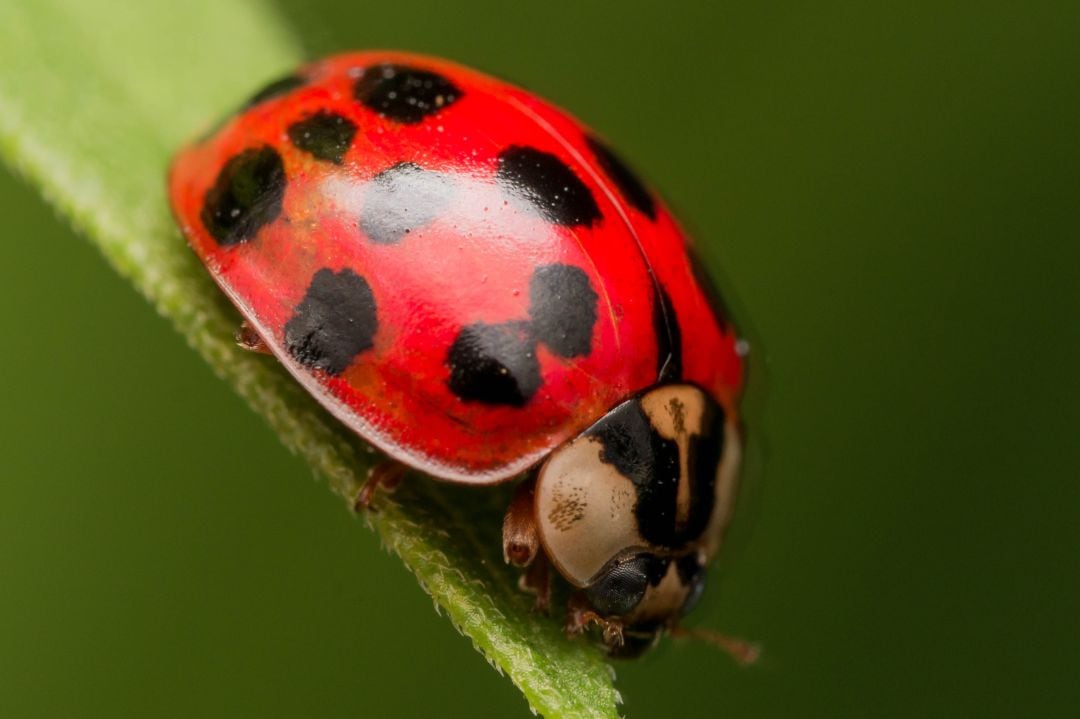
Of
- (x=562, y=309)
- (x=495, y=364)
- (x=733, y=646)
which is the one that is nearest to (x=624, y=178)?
(x=562, y=309)

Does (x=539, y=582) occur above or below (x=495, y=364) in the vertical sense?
below

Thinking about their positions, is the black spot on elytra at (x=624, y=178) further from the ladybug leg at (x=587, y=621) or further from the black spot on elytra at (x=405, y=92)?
the ladybug leg at (x=587, y=621)

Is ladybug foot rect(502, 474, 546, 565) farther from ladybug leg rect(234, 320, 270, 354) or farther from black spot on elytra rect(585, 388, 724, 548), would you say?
ladybug leg rect(234, 320, 270, 354)

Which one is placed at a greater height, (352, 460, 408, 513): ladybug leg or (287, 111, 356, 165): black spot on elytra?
(287, 111, 356, 165): black spot on elytra

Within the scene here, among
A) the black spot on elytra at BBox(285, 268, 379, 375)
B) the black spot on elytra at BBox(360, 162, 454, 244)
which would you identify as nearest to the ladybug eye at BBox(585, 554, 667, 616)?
the black spot on elytra at BBox(285, 268, 379, 375)

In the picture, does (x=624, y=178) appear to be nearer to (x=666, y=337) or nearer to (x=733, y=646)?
(x=666, y=337)

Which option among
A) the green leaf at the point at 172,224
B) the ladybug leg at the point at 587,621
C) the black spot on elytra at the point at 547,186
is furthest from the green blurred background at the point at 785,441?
the ladybug leg at the point at 587,621
